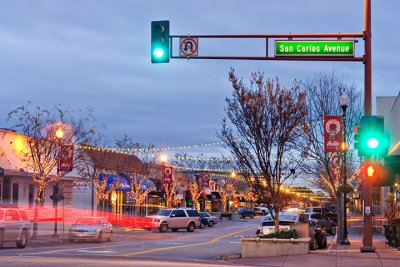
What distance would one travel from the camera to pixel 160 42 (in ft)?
59.5

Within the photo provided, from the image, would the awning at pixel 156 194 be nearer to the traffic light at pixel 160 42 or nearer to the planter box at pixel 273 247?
the planter box at pixel 273 247

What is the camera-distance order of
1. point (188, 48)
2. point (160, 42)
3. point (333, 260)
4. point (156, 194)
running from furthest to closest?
point (156, 194) → point (333, 260) → point (188, 48) → point (160, 42)

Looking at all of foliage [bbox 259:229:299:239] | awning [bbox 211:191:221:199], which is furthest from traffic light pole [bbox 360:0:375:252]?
awning [bbox 211:191:221:199]

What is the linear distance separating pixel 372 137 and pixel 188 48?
6.77 metres

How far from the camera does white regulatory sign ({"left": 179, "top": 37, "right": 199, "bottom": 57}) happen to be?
1891 cm

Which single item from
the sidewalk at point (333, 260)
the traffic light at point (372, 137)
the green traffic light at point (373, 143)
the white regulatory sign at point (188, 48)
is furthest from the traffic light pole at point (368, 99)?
the white regulatory sign at point (188, 48)

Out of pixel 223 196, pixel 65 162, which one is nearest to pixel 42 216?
pixel 65 162

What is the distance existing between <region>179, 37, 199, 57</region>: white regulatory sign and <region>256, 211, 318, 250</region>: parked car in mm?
8857

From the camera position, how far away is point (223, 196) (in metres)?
94.6

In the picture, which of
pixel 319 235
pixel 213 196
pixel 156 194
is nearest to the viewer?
pixel 319 235

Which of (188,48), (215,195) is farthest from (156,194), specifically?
(188,48)

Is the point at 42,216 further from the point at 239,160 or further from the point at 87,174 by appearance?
the point at 239,160

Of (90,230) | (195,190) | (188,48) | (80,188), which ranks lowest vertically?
(90,230)

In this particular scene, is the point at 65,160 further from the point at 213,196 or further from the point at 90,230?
the point at 213,196
